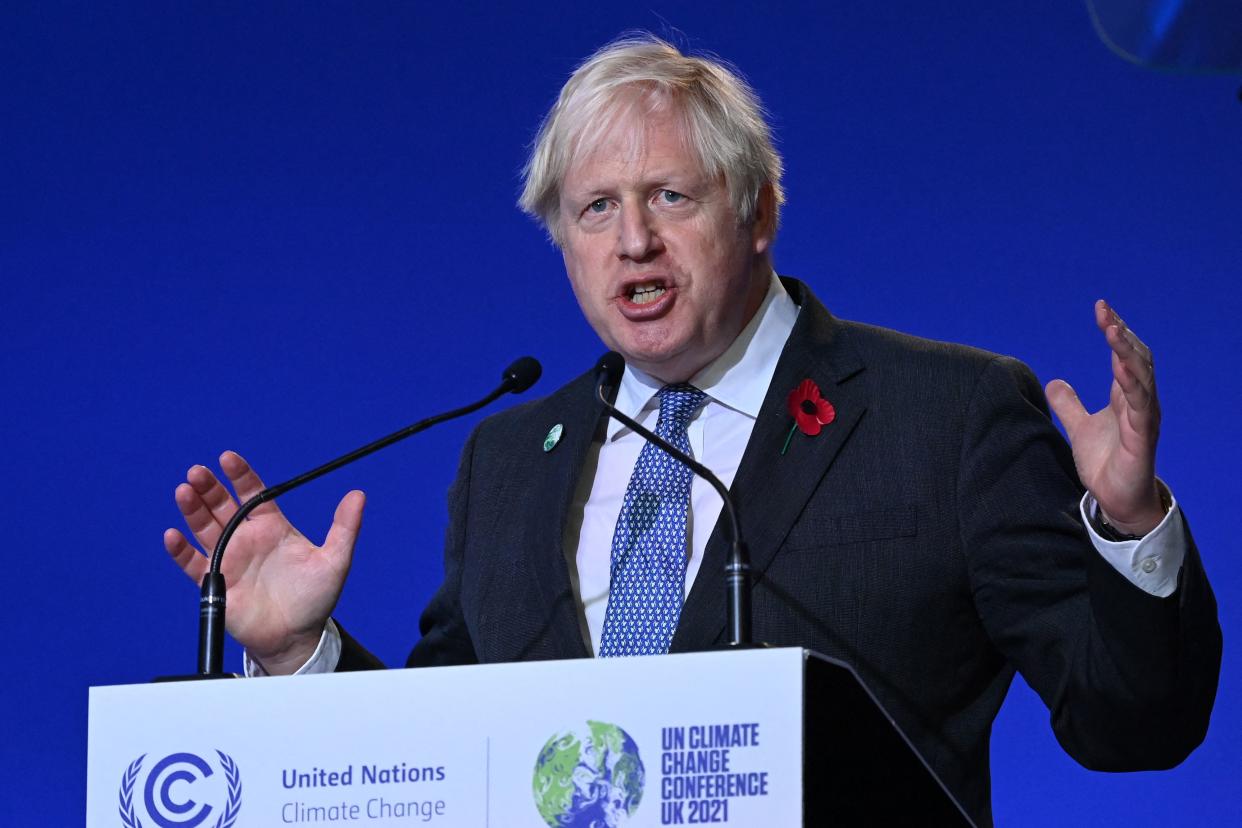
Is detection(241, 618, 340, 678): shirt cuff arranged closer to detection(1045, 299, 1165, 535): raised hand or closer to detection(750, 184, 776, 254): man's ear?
detection(750, 184, 776, 254): man's ear

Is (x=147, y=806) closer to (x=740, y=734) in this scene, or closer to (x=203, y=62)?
(x=740, y=734)

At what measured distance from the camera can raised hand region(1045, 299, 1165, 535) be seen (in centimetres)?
160

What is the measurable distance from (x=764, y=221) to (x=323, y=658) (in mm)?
855

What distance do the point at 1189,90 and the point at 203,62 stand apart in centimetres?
193

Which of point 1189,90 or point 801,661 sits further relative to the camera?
point 1189,90

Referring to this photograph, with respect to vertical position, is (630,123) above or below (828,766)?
above

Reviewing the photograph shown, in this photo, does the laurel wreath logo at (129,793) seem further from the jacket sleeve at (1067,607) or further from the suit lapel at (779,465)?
the jacket sleeve at (1067,607)

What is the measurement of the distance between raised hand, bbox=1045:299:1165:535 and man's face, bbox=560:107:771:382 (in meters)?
0.60

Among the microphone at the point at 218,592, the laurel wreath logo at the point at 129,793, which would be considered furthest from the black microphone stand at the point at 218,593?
the laurel wreath logo at the point at 129,793

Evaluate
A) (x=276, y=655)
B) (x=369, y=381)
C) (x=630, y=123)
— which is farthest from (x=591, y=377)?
(x=369, y=381)

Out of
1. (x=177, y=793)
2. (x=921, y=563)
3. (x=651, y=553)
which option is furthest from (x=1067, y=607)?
(x=177, y=793)

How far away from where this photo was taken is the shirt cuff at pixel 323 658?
6.73 ft

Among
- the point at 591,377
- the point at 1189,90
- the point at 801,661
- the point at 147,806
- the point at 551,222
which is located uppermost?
the point at 1189,90

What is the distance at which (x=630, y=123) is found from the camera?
221 cm
